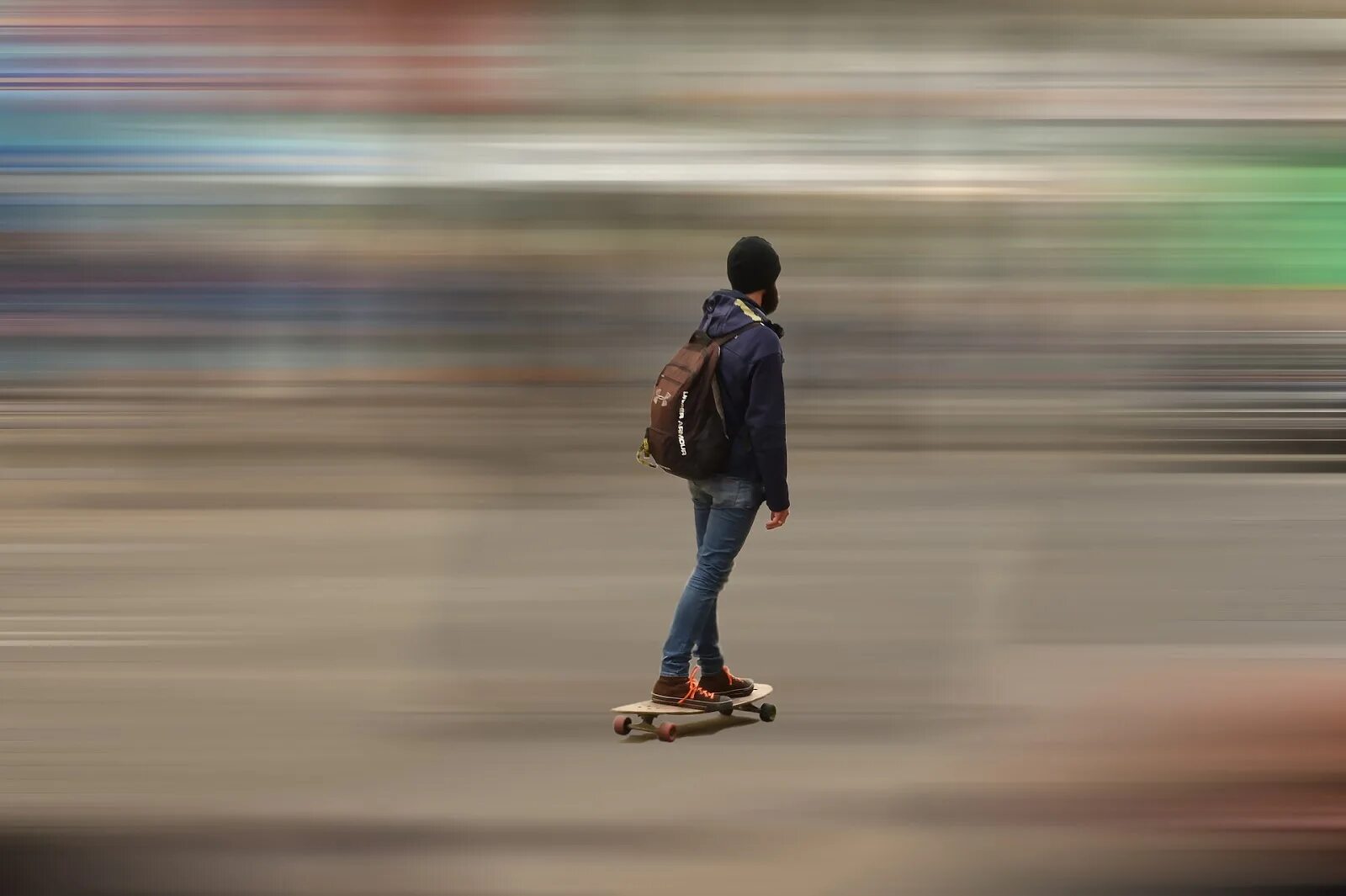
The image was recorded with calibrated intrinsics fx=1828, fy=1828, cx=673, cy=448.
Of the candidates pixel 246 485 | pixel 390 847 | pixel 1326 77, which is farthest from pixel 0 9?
pixel 390 847

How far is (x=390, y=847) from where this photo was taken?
4375 mm

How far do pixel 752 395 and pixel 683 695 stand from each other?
952 millimetres

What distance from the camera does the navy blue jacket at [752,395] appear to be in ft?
17.3

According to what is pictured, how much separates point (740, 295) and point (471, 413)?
304 inches

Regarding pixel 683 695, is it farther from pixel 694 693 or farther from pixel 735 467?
pixel 735 467

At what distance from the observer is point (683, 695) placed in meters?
5.52

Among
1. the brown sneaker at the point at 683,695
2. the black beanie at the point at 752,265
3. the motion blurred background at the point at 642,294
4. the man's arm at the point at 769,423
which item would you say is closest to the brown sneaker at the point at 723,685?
the brown sneaker at the point at 683,695

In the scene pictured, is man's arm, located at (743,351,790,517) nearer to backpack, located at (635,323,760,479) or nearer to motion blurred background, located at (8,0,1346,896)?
backpack, located at (635,323,760,479)

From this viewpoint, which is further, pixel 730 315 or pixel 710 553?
pixel 710 553

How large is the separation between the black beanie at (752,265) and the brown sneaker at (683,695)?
1198 mm

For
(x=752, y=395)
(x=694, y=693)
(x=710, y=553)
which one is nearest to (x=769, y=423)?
(x=752, y=395)

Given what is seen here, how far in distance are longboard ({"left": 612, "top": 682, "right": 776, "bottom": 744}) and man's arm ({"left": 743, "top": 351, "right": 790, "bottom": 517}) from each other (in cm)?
69

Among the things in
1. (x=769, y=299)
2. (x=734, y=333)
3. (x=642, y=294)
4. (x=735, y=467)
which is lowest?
(x=735, y=467)

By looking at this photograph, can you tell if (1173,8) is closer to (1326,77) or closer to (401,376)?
(1326,77)
